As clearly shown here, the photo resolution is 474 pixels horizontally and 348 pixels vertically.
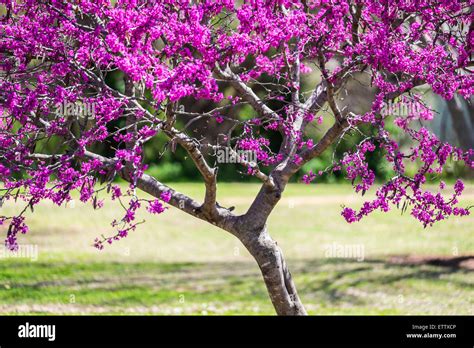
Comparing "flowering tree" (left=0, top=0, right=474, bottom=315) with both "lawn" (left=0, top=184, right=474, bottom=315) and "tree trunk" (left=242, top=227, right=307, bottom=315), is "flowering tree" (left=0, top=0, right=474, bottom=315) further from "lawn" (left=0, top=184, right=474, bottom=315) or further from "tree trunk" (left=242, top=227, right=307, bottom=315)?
"lawn" (left=0, top=184, right=474, bottom=315)

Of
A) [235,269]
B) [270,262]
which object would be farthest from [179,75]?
[235,269]

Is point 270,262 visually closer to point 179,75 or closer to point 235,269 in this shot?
point 179,75

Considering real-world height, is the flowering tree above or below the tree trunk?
above

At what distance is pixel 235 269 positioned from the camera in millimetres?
13727

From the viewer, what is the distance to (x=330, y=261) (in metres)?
13.8

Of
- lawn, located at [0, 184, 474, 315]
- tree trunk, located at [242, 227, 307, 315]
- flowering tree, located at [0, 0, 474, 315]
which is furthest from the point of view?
lawn, located at [0, 184, 474, 315]

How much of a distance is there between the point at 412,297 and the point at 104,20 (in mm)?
7204

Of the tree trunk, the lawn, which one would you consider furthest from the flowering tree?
the lawn

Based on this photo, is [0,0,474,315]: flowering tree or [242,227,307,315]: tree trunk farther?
[242,227,307,315]: tree trunk

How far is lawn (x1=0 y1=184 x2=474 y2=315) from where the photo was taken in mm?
10891

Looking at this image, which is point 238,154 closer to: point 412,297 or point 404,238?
point 412,297

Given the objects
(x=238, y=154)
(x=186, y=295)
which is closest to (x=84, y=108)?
(x=238, y=154)

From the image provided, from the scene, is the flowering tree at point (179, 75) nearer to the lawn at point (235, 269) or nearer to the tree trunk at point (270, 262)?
the tree trunk at point (270, 262)

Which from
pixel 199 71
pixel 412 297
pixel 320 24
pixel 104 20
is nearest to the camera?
pixel 199 71
